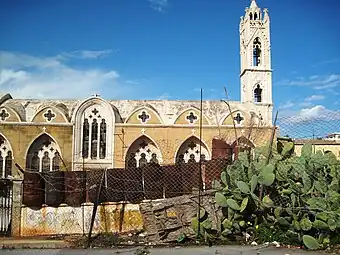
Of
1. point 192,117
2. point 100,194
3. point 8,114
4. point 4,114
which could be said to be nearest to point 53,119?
point 8,114

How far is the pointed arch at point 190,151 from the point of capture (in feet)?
128

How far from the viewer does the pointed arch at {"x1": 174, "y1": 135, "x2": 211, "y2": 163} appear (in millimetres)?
38938

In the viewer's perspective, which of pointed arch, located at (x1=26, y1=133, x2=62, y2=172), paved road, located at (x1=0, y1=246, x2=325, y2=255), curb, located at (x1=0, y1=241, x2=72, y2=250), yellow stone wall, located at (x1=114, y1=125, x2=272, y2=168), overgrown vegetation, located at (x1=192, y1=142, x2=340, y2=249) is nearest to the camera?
paved road, located at (x1=0, y1=246, x2=325, y2=255)

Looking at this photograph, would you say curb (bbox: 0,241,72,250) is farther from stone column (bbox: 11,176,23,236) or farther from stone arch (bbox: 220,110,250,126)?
stone arch (bbox: 220,110,250,126)

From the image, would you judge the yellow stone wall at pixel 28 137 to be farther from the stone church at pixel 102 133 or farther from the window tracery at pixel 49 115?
the window tracery at pixel 49 115

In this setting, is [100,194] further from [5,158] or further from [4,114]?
[4,114]

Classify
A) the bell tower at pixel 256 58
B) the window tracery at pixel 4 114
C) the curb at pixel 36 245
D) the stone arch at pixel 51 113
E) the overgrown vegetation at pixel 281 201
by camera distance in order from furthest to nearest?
the bell tower at pixel 256 58 → the stone arch at pixel 51 113 → the window tracery at pixel 4 114 → the curb at pixel 36 245 → the overgrown vegetation at pixel 281 201

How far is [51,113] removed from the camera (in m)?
38.6

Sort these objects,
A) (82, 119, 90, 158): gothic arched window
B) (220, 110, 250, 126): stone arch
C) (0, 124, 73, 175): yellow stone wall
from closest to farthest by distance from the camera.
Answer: (0, 124, 73, 175): yellow stone wall, (82, 119, 90, 158): gothic arched window, (220, 110, 250, 126): stone arch

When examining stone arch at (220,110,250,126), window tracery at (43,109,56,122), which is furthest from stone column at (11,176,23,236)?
stone arch at (220,110,250,126)

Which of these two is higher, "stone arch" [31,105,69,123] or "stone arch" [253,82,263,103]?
"stone arch" [253,82,263,103]

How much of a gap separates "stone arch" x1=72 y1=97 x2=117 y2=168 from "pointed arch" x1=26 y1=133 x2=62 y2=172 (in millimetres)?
1936

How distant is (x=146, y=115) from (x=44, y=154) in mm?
10027

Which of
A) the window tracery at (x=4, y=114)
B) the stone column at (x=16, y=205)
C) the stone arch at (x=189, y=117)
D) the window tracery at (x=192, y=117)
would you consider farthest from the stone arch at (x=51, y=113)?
the stone column at (x=16, y=205)
